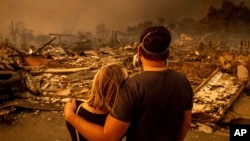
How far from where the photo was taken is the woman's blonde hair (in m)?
1.86

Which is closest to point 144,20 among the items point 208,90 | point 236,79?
point 236,79

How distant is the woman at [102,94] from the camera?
186 centimetres

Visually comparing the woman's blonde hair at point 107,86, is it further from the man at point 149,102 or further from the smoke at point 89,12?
the smoke at point 89,12

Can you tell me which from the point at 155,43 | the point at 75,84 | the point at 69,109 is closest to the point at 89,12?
the point at 75,84

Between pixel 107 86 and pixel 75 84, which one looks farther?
pixel 75 84

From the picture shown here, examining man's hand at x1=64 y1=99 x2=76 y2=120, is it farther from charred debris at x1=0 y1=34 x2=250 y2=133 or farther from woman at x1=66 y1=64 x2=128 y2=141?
charred debris at x1=0 y1=34 x2=250 y2=133

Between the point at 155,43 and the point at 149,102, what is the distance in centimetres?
38

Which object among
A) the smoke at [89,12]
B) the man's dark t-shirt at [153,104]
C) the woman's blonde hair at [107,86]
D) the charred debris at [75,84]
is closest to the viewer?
the man's dark t-shirt at [153,104]

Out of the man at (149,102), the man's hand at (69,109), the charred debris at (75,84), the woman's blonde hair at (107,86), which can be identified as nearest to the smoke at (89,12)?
the charred debris at (75,84)

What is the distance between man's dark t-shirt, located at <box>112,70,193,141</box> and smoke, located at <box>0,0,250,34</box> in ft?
72.9

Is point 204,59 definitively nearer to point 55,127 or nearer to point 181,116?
point 55,127

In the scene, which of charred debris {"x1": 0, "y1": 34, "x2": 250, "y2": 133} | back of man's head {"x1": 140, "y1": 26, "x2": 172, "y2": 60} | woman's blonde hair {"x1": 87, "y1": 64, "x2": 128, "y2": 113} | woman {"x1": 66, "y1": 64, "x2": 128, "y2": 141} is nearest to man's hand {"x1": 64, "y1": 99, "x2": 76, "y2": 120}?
woman {"x1": 66, "y1": 64, "x2": 128, "y2": 141}

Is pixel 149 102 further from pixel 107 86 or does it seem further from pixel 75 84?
pixel 75 84

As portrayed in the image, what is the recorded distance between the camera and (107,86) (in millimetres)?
1892
